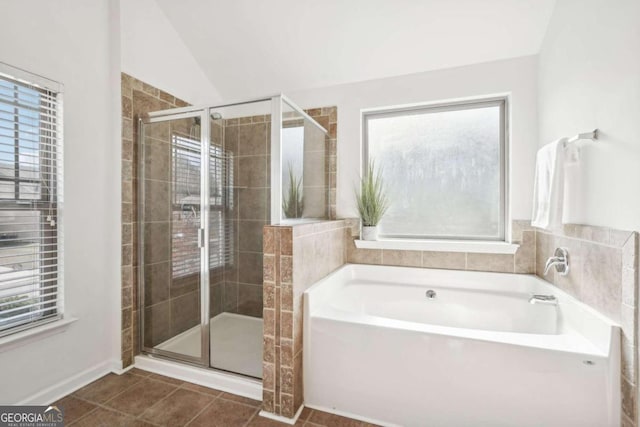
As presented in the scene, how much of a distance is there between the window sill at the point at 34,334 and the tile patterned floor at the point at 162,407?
423mm

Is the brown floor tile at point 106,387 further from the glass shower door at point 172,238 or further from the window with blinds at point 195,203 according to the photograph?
the window with blinds at point 195,203

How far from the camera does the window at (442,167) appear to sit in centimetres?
240

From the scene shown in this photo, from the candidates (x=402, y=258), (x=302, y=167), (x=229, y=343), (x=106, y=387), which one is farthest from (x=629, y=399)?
(x=106, y=387)

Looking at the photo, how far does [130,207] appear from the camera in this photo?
2.17m

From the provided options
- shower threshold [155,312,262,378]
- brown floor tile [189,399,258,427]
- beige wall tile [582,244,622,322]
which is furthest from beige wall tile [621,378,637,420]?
shower threshold [155,312,262,378]

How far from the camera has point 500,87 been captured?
7.31ft

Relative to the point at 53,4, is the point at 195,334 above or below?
below

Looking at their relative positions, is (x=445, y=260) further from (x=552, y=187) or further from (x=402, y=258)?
(x=552, y=187)

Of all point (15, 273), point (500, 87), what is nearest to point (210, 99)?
point (15, 273)

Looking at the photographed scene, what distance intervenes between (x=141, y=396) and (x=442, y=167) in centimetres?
272

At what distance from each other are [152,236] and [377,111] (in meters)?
2.12

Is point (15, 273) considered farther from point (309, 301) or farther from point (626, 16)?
point (626, 16)

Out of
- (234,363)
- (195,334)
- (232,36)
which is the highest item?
(232,36)

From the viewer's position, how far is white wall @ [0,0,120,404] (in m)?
1.64
